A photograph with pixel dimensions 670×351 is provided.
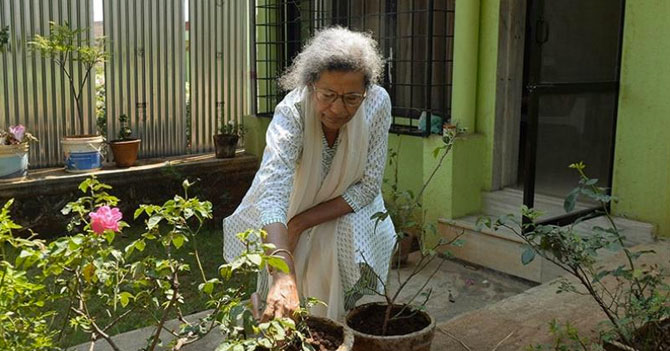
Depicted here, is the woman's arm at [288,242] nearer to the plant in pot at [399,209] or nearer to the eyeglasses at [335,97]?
the eyeglasses at [335,97]

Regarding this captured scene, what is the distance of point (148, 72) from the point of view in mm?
6637

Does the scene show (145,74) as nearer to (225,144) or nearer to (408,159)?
(225,144)

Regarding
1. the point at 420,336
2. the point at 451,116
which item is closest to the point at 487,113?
the point at 451,116

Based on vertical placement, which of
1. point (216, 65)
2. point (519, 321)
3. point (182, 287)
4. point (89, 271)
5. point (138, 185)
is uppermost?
point (216, 65)

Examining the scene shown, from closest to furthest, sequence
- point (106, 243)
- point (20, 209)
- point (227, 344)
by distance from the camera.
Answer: point (227, 344), point (106, 243), point (20, 209)

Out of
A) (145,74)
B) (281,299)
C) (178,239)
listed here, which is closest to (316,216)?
(281,299)

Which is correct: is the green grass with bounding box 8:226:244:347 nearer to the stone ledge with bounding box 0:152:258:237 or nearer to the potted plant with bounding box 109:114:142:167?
the stone ledge with bounding box 0:152:258:237

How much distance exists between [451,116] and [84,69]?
10.8 ft

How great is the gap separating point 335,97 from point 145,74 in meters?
4.65

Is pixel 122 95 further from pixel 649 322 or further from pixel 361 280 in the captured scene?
pixel 649 322

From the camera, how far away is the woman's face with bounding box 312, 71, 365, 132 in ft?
7.73

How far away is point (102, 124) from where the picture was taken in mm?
6383

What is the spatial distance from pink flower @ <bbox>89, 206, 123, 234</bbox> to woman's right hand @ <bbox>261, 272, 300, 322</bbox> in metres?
0.44

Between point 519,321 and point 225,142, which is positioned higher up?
point 225,142
